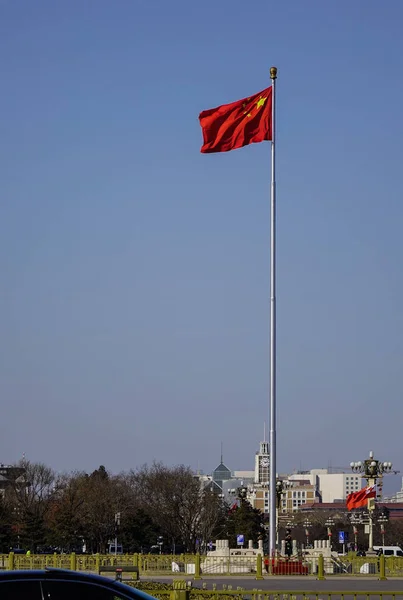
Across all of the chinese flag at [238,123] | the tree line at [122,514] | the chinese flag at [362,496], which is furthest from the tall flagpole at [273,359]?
the tree line at [122,514]

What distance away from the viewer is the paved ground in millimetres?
29594

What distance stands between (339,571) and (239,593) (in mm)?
26453

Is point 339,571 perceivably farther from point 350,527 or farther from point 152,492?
point 350,527

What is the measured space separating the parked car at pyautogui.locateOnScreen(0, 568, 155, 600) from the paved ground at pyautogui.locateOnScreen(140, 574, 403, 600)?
19822 millimetres

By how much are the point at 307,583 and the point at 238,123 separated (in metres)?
14.8

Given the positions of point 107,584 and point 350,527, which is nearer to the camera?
point 107,584

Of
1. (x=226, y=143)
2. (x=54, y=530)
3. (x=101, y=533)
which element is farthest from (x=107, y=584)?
(x=101, y=533)

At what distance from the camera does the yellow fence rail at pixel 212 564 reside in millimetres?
34562

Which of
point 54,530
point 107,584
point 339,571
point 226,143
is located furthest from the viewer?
point 54,530

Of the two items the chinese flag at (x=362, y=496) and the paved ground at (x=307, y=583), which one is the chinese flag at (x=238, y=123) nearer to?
the paved ground at (x=307, y=583)

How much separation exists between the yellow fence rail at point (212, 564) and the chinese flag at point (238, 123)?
553 inches

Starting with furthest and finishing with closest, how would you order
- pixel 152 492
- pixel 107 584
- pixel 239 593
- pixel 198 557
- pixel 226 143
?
pixel 152 492 → pixel 198 557 → pixel 226 143 → pixel 239 593 → pixel 107 584

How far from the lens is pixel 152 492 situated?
A: 84.7 meters

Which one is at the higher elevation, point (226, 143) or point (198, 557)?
point (226, 143)
